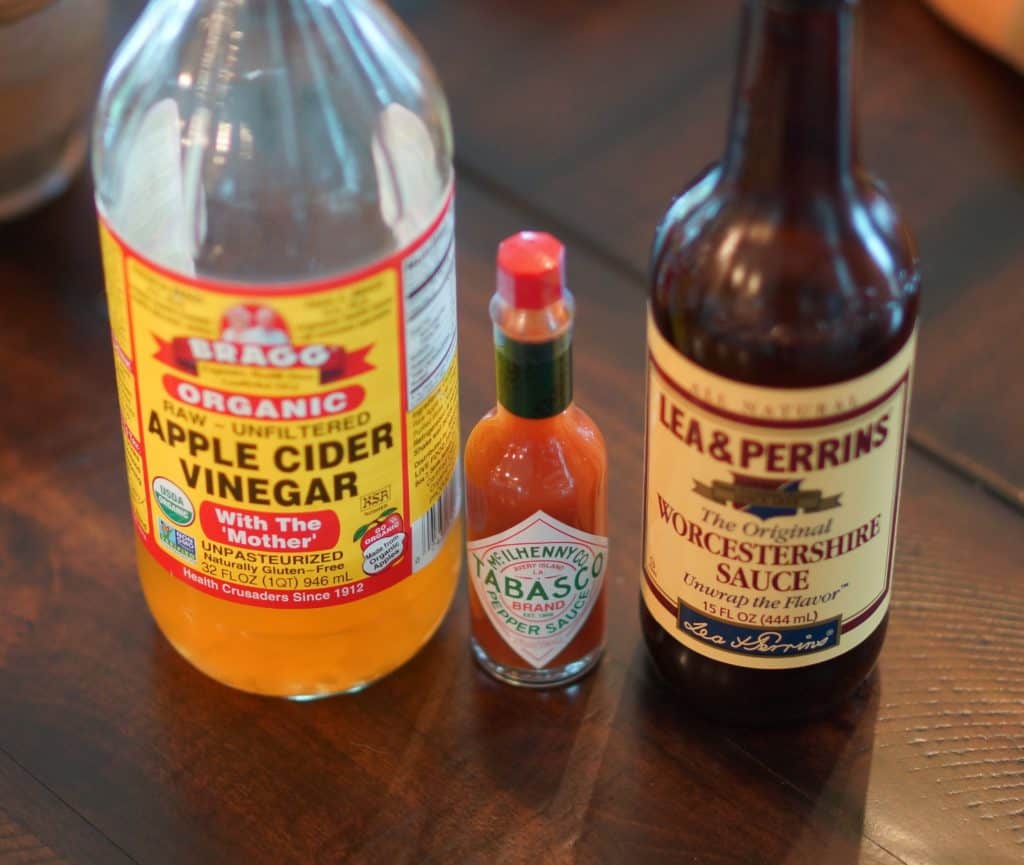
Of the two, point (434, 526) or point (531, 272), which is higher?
point (531, 272)

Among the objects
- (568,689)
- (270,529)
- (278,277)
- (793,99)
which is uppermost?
(793,99)

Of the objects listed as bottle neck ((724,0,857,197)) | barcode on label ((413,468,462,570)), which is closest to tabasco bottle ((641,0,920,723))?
bottle neck ((724,0,857,197))

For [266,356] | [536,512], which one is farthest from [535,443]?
[266,356]

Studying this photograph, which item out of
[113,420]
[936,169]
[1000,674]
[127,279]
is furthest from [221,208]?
[936,169]

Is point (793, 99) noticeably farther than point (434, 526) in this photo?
No

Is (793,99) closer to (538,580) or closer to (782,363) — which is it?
(782,363)

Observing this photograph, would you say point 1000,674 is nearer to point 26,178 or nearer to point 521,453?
point 521,453
